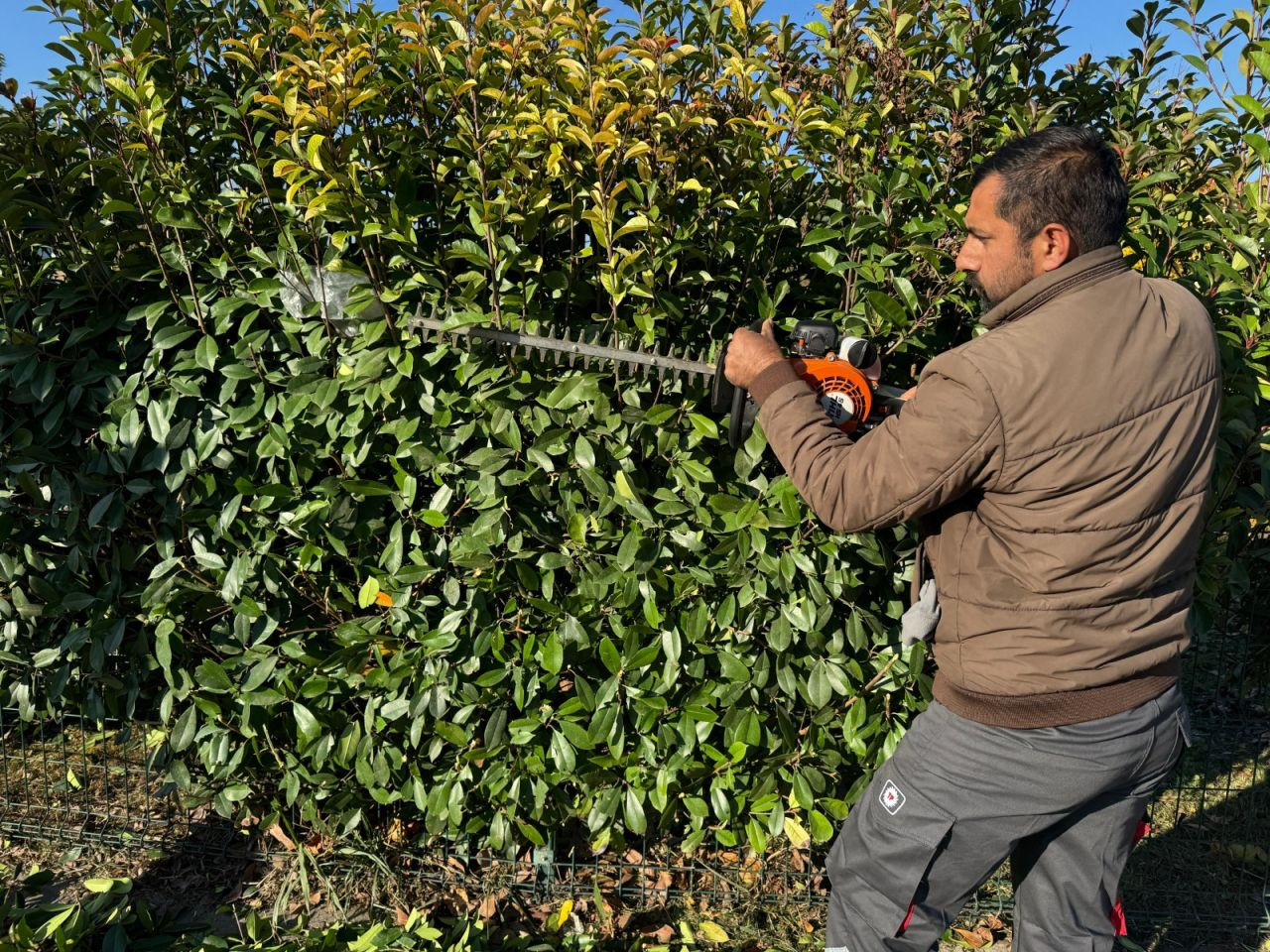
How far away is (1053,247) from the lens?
1964 mm

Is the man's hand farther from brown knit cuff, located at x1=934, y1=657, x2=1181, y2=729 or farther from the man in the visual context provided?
brown knit cuff, located at x1=934, y1=657, x2=1181, y2=729

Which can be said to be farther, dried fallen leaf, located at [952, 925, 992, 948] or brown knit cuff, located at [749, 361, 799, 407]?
dried fallen leaf, located at [952, 925, 992, 948]

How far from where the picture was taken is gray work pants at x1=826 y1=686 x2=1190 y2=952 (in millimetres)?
2029

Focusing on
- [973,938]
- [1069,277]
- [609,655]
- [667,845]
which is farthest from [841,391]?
[973,938]

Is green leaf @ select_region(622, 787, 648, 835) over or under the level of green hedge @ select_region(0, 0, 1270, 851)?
under

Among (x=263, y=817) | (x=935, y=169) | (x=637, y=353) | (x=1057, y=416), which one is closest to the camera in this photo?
(x=1057, y=416)

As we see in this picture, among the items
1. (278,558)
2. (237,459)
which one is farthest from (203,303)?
(278,558)

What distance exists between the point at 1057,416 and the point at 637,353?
1041 mm

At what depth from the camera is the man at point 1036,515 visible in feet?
6.17

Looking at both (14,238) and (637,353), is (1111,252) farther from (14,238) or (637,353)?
(14,238)

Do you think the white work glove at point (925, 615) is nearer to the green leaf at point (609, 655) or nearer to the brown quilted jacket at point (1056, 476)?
the brown quilted jacket at point (1056, 476)

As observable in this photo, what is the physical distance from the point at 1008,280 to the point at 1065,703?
0.90 metres

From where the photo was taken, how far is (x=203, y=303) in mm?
2896

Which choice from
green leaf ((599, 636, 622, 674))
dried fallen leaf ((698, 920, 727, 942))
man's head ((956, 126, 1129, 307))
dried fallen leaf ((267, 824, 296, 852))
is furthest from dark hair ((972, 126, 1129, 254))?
dried fallen leaf ((267, 824, 296, 852))
